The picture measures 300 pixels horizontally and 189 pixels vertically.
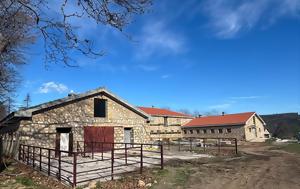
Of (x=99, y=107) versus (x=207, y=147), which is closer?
(x=99, y=107)

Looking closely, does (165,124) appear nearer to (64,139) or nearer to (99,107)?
(99,107)

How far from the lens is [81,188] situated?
10.3 metres

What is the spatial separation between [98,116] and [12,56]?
406 inches

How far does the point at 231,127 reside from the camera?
4684 cm

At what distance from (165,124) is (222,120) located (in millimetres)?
8957

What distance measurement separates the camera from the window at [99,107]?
2434 centimetres

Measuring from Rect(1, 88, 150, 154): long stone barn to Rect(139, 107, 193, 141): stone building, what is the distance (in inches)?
838

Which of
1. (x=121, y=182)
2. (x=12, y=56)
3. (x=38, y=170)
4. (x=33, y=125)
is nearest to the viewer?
(x=121, y=182)

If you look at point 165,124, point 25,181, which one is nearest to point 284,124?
point 165,124

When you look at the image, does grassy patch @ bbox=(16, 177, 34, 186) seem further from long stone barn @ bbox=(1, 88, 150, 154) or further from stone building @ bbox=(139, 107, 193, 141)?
stone building @ bbox=(139, 107, 193, 141)

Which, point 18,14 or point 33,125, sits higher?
point 18,14

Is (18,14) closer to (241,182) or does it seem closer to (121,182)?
(121,182)

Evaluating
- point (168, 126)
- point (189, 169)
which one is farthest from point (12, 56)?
point (168, 126)

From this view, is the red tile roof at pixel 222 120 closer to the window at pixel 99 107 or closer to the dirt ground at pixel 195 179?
the window at pixel 99 107
